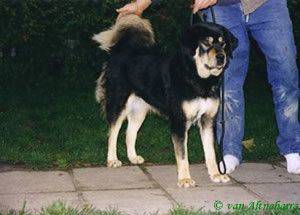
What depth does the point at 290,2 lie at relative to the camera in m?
11.1

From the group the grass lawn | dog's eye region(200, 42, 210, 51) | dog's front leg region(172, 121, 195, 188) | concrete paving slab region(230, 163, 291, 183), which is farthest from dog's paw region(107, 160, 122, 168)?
dog's eye region(200, 42, 210, 51)

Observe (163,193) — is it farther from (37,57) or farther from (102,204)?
(37,57)

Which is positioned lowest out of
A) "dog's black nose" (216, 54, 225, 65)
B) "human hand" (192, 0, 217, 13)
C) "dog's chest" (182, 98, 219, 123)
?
"dog's chest" (182, 98, 219, 123)

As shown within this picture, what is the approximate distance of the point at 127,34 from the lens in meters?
6.31

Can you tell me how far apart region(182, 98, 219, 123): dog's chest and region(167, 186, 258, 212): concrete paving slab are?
0.65 m

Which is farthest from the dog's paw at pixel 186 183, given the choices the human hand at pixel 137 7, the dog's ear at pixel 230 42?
the human hand at pixel 137 7

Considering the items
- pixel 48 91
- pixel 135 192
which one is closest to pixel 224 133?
pixel 135 192

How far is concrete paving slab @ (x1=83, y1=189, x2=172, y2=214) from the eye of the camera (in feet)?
15.1

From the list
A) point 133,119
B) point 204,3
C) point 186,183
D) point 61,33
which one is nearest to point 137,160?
point 133,119

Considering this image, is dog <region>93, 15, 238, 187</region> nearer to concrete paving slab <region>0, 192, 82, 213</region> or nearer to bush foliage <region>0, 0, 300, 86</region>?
concrete paving slab <region>0, 192, 82, 213</region>

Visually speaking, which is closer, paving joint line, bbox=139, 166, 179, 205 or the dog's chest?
paving joint line, bbox=139, 166, 179, 205

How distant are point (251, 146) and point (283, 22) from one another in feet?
5.58

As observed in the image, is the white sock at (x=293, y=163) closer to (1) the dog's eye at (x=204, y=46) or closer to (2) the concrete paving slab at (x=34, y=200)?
(1) the dog's eye at (x=204, y=46)

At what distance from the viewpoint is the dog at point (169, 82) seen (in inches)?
206
